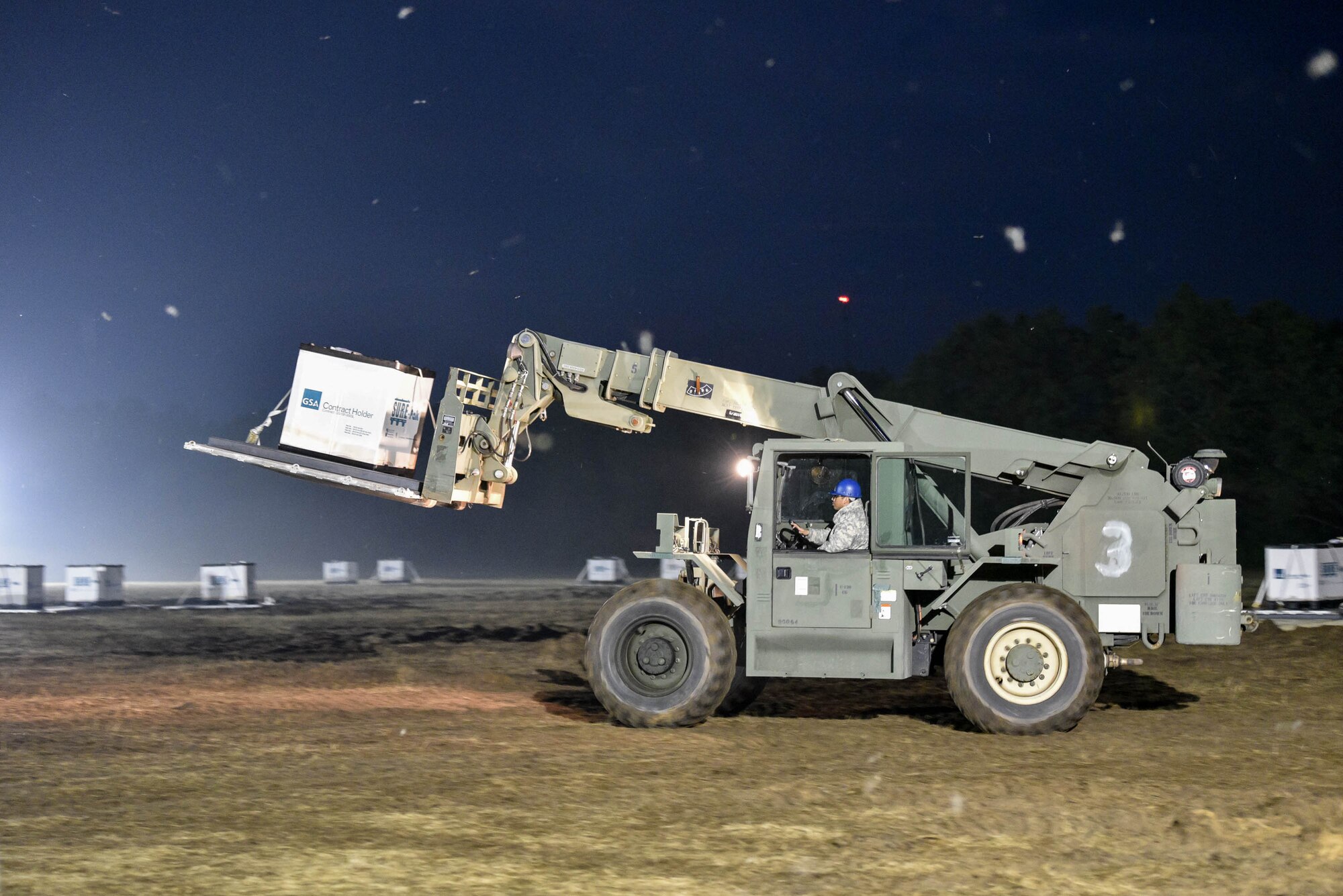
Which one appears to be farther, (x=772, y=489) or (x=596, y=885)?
(x=772, y=489)

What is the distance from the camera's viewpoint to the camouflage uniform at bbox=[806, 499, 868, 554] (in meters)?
11.4

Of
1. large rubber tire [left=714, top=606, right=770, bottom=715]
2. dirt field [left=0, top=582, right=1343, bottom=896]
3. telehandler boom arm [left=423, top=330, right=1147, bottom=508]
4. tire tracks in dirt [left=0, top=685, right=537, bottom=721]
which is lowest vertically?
tire tracks in dirt [left=0, top=685, right=537, bottom=721]

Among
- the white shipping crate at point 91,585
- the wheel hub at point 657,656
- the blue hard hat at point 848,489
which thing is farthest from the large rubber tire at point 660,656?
the white shipping crate at point 91,585

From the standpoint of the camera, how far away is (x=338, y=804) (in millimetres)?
8508

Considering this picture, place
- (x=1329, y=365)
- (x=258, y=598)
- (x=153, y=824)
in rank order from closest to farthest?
1. (x=153, y=824)
2. (x=258, y=598)
3. (x=1329, y=365)

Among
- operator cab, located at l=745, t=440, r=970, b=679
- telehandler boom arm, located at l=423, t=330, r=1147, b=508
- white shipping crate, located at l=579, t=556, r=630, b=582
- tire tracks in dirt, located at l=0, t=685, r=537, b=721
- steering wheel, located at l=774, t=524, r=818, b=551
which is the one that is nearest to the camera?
operator cab, located at l=745, t=440, r=970, b=679

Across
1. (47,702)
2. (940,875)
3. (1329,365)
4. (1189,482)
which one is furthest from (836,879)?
(1329,365)

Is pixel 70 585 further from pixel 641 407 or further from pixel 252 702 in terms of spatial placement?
pixel 641 407

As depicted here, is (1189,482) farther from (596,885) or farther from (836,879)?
(596,885)

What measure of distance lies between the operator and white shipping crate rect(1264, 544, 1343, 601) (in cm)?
1552

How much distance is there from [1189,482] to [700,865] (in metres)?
6.99

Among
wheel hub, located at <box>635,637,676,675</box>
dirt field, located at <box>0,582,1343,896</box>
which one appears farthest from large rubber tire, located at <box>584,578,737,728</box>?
Answer: dirt field, located at <box>0,582,1343,896</box>

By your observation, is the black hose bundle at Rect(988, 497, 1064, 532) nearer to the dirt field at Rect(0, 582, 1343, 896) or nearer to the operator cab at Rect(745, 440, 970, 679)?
the operator cab at Rect(745, 440, 970, 679)

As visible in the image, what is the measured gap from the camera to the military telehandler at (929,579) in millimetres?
11133
